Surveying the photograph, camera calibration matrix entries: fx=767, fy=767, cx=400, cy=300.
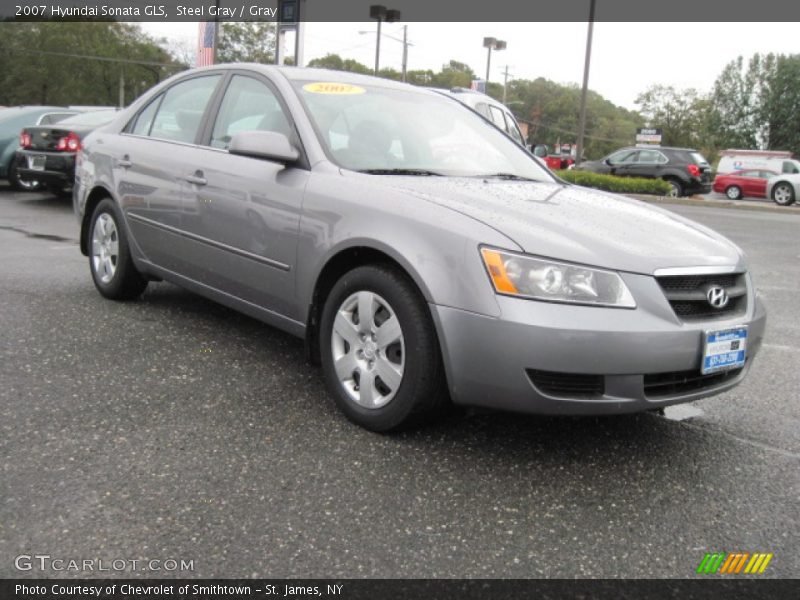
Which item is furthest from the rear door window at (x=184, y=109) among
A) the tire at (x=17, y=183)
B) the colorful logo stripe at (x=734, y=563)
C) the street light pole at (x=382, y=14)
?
the street light pole at (x=382, y=14)

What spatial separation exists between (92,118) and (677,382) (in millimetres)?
10664

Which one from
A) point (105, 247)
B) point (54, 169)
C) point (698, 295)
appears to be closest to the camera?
point (698, 295)

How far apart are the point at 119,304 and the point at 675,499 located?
12.4 feet

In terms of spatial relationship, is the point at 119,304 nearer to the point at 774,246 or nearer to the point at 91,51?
the point at 774,246

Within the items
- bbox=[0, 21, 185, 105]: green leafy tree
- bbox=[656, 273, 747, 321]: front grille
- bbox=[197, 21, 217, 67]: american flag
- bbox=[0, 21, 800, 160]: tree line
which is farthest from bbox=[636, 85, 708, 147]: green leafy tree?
bbox=[656, 273, 747, 321]: front grille

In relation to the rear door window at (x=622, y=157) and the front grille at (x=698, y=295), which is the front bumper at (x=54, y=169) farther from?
the rear door window at (x=622, y=157)

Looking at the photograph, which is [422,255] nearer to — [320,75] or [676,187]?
[320,75]

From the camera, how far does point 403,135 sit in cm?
386

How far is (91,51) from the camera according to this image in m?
60.8

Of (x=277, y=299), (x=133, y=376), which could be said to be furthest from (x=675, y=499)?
(x=133, y=376)

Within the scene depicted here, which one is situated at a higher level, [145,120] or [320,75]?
[320,75]

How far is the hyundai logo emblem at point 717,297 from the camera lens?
290 centimetres

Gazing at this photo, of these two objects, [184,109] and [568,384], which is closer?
[568,384]

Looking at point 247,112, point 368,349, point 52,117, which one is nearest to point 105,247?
point 247,112
